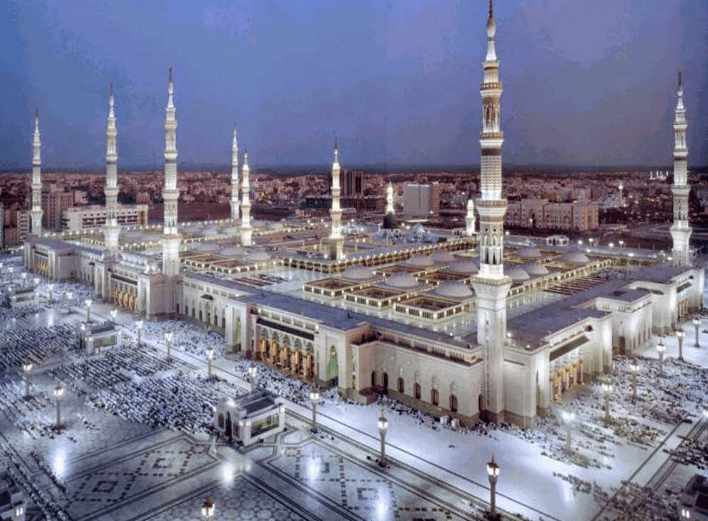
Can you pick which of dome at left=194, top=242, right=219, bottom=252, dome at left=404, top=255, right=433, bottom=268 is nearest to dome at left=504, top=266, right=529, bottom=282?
dome at left=404, top=255, right=433, bottom=268

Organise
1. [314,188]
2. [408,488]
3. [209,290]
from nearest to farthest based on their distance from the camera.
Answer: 1. [408,488]
2. [209,290]
3. [314,188]

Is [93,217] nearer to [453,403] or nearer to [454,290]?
[454,290]

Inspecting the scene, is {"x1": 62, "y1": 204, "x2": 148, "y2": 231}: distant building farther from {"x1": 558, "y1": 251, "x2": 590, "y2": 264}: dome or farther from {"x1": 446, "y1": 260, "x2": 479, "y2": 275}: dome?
{"x1": 558, "y1": 251, "x2": 590, "y2": 264}: dome

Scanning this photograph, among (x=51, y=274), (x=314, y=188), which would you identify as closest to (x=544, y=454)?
(x=51, y=274)

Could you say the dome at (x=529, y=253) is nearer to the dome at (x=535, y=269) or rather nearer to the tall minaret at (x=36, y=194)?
the dome at (x=535, y=269)

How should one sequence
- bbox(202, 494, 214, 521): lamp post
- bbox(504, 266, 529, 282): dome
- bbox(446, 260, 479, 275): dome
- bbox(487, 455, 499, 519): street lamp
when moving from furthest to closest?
bbox(446, 260, 479, 275): dome, bbox(504, 266, 529, 282): dome, bbox(487, 455, 499, 519): street lamp, bbox(202, 494, 214, 521): lamp post

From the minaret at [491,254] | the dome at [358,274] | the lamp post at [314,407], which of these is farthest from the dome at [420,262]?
the lamp post at [314,407]

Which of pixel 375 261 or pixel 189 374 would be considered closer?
pixel 189 374

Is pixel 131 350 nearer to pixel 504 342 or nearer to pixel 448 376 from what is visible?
pixel 448 376
